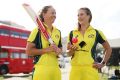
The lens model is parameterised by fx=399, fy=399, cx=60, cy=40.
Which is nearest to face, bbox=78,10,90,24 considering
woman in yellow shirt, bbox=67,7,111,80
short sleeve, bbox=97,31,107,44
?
woman in yellow shirt, bbox=67,7,111,80

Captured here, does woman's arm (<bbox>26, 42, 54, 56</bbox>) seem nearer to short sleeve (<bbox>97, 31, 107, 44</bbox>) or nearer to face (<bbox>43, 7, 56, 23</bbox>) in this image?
face (<bbox>43, 7, 56, 23</bbox>)

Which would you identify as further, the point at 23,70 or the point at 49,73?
the point at 23,70

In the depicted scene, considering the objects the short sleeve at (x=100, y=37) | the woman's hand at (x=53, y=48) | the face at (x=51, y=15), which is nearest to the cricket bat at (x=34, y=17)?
the woman's hand at (x=53, y=48)

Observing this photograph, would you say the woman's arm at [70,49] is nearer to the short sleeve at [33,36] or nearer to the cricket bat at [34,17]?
the cricket bat at [34,17]

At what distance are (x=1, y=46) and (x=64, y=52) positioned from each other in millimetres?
22895

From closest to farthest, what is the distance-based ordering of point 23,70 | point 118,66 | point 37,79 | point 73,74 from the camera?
point 37,79, point 73,74, point 118,66, point 23,70

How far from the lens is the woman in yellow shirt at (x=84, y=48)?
17.7 ft

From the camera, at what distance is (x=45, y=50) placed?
5.09 m

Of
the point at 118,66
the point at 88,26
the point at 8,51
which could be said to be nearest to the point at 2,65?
the point at 8,51

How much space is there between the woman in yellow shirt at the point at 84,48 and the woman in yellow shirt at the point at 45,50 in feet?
0.92

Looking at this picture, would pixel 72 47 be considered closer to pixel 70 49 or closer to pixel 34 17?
pixel 70 49

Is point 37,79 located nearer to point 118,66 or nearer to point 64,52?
point 64,52

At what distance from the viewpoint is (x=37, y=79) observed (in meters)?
5.07

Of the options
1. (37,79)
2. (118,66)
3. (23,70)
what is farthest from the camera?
(23,70)
